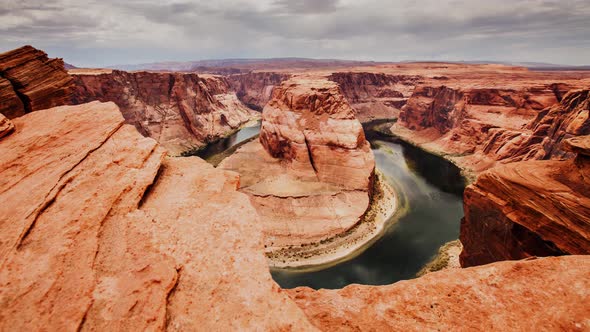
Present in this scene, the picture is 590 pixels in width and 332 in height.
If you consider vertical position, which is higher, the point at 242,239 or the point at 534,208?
the point at 242,239

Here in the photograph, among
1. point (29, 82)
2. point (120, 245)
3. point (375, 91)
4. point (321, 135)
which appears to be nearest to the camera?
point (120, 245)

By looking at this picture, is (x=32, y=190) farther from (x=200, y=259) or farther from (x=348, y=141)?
(x=348, y=141)

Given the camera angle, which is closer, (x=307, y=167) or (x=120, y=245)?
(x=120, y=245)

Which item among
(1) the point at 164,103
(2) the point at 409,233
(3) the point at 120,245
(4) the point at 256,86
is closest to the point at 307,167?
(2) the point at 409,233

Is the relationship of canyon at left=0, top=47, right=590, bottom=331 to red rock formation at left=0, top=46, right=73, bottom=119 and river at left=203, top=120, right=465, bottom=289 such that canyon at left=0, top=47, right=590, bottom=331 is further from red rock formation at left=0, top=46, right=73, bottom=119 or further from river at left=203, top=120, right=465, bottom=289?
river at left=203, top=120, right=465, bottom=289

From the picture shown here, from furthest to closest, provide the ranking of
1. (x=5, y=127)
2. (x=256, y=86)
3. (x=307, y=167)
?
1. (x=256, y=86)
2. (x=307, y=167)
3. (x=5, y=127)

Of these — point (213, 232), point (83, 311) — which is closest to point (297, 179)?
point (213, 232)

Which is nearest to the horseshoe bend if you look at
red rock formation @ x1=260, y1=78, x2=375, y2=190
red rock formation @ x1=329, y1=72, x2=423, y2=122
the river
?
the river

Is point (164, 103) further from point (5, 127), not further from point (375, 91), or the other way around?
point (375, 91)
